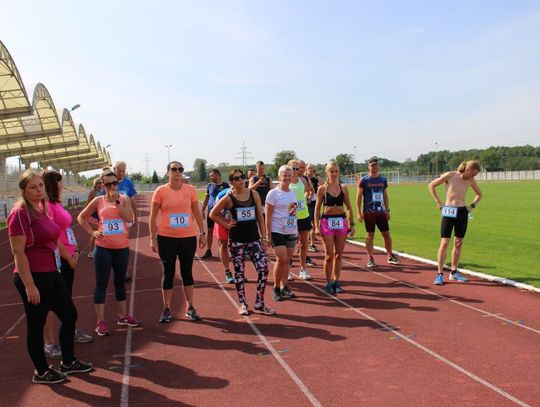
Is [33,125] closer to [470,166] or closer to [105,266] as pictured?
[105,266]

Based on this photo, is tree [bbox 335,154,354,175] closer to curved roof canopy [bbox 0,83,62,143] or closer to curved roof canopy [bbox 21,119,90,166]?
curved roof canopy [bbox 21,119,90,166]

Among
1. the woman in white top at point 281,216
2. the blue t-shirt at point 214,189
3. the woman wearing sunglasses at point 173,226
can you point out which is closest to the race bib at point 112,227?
the woman wearing sunglasses at point 173,226

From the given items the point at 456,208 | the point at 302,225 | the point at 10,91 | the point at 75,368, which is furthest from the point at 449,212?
the point at 10,91

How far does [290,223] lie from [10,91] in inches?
817

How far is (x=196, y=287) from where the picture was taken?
751 centimetres

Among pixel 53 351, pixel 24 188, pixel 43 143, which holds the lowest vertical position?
pixel 53 351

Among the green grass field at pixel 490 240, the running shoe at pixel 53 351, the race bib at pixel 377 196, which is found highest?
the race bib at pixel 377 196

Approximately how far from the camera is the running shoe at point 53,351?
4645mm

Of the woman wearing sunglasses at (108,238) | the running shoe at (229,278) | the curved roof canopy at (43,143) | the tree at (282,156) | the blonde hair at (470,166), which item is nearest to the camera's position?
the woman wearing sunglasses at (108,238)

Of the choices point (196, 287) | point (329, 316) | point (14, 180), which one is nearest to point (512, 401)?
point (329, 316)

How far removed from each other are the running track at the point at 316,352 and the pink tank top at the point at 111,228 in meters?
1.06

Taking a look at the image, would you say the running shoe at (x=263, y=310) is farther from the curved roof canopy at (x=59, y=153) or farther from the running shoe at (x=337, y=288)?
the curved roof canopy at (x=59, y=153)

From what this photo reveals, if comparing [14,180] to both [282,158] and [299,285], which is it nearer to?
[299,285]

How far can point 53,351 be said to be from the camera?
15.4ft
